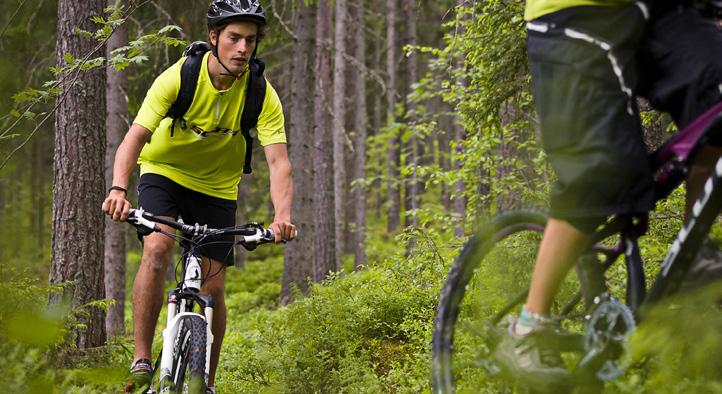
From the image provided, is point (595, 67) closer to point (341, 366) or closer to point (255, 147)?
point (341, 366)

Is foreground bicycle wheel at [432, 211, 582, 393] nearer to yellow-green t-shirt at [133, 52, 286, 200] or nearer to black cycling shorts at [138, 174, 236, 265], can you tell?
black cycling shorts at [138, 174, 236, 265]

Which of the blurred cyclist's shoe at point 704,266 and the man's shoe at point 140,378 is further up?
the blurred cyclist's shoe at point 704,266

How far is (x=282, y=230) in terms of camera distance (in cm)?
458

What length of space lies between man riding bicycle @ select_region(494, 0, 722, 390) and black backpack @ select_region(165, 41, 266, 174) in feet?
8.35

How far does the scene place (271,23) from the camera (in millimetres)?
16047

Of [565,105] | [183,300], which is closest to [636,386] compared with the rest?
[565,105]

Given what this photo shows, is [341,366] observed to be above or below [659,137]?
below

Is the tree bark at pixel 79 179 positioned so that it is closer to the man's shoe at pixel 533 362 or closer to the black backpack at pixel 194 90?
the black backpack at pixel 194 90

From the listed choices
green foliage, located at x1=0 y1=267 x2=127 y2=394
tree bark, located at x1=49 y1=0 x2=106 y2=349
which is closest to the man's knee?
green foliage, located at x1=0 y1=267 x2=127 y2=394

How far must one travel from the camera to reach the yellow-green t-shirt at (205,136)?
511cm

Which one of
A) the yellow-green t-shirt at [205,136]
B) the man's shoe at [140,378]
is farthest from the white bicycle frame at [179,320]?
the yellow-green t-shirt at [205,136]

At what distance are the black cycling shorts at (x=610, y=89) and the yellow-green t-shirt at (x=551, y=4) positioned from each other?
0.02 m

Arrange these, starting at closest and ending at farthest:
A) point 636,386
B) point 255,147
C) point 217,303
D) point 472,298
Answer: point 636,386, point 472,298, point 217,303, point 255,147

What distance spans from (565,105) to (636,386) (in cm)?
119
